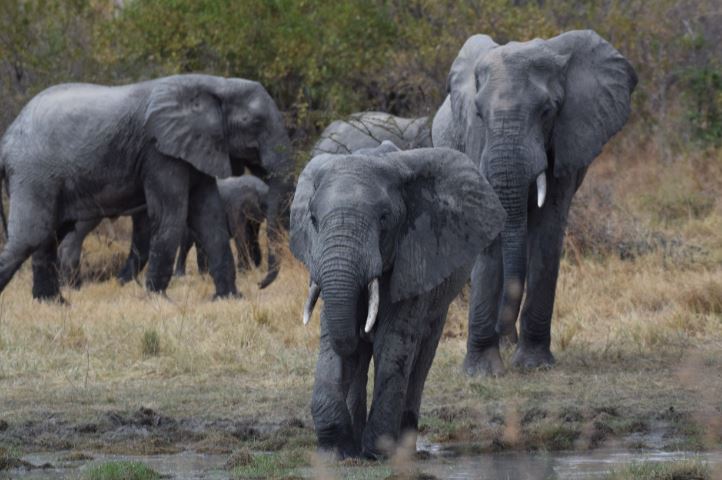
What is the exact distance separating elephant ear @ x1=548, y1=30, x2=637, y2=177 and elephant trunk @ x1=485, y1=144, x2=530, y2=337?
1.75 ft

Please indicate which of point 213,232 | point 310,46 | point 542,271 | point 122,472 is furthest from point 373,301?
point 310,46

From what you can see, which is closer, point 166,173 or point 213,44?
point 166,173

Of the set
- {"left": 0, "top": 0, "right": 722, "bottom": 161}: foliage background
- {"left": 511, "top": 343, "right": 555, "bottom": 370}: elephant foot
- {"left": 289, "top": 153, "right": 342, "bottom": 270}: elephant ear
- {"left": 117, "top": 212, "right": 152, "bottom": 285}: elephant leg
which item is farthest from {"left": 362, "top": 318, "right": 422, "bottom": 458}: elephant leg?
{"left": 0, "top": 0, "right": 722, "bottom": 161}: foliage background

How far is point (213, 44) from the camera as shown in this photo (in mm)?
19828

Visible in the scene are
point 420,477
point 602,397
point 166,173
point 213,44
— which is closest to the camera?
point 420,477

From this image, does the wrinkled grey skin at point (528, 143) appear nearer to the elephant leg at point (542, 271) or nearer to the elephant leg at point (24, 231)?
the elephant leg at point (542, 271)

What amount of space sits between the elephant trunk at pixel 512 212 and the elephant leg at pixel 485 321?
84 millimetres

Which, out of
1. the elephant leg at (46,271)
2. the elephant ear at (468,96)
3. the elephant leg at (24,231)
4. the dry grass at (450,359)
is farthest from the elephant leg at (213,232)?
the elephant ear at (468,96)

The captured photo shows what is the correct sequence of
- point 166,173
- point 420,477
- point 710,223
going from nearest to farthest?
1. point 420,477
2. point 166,173
3. point 710,223

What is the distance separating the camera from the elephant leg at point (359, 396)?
7.69m

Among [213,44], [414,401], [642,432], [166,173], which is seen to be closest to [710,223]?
[166,173]

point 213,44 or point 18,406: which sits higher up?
point 213,44

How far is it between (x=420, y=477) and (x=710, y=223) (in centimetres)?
979

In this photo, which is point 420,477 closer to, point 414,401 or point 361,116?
point 414,401
